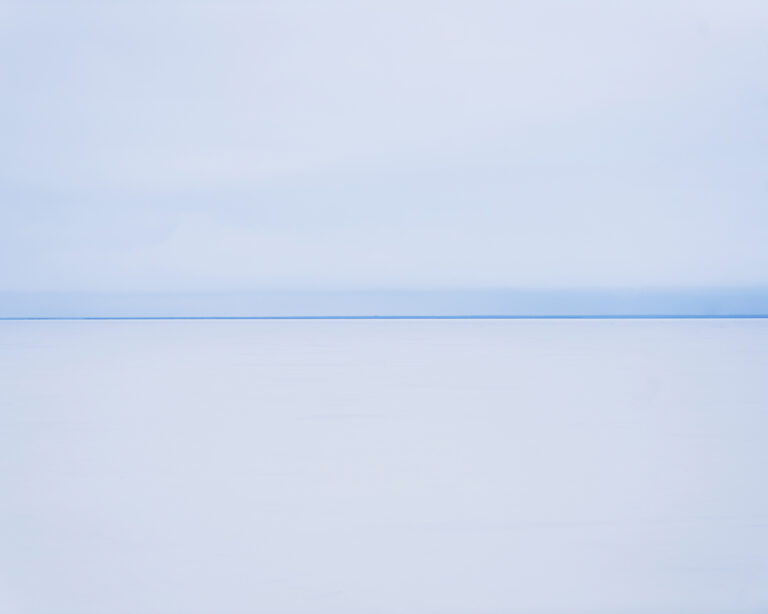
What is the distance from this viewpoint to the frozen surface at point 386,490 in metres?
1.14

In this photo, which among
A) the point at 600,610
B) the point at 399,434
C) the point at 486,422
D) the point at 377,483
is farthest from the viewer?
the point at 486,422

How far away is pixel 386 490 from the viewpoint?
5.09 ft

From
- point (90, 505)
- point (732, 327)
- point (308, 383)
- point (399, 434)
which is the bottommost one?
point (90, 505)

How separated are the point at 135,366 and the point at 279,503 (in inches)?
73.3

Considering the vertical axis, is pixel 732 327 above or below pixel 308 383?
above

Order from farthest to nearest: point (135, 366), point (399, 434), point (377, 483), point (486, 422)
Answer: point (135, 366)
point (486, 422)
point (399, 434)
point (377, 483)

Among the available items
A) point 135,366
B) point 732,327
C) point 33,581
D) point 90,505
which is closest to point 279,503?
point 90,505

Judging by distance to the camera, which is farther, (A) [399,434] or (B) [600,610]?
(A) [399,434]

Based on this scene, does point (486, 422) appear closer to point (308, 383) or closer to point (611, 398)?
point (611, 398)

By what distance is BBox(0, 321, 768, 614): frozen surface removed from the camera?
3.74 ft

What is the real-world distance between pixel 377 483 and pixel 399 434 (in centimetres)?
37

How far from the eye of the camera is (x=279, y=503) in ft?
4.86

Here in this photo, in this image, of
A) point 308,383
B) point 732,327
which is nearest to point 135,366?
point 308,383

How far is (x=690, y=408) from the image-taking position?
222 centimetres
